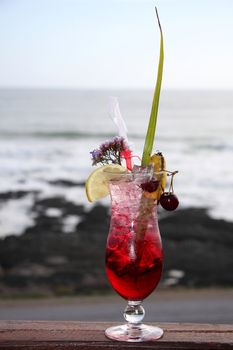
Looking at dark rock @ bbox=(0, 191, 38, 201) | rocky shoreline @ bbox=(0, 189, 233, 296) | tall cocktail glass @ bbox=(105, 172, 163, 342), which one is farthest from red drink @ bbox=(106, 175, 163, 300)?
dark rock @ bbox=(0, 191, 38, 201)

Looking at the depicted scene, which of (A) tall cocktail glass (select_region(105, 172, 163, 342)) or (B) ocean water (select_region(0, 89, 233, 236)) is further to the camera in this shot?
(B) ocean water (select_region(0, 89, 233, 236))

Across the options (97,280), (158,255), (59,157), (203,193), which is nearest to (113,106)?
(158,255)

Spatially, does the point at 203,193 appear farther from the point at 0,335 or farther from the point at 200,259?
the point at 0,335

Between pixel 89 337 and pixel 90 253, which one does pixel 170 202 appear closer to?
pixel 89 337

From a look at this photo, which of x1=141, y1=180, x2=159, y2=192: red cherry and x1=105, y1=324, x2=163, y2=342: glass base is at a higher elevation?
x1=141, y1=180, x2=159, y2=192: red cherry

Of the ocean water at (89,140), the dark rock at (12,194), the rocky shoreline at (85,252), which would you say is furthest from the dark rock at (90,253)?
the dark rock at (12,194)

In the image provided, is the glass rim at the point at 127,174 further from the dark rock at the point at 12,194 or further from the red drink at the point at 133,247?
the dark rock at the point at 12,194

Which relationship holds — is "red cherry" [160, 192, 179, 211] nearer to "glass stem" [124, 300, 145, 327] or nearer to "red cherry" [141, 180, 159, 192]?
"red cherry" [141, 180, 159, 192]
